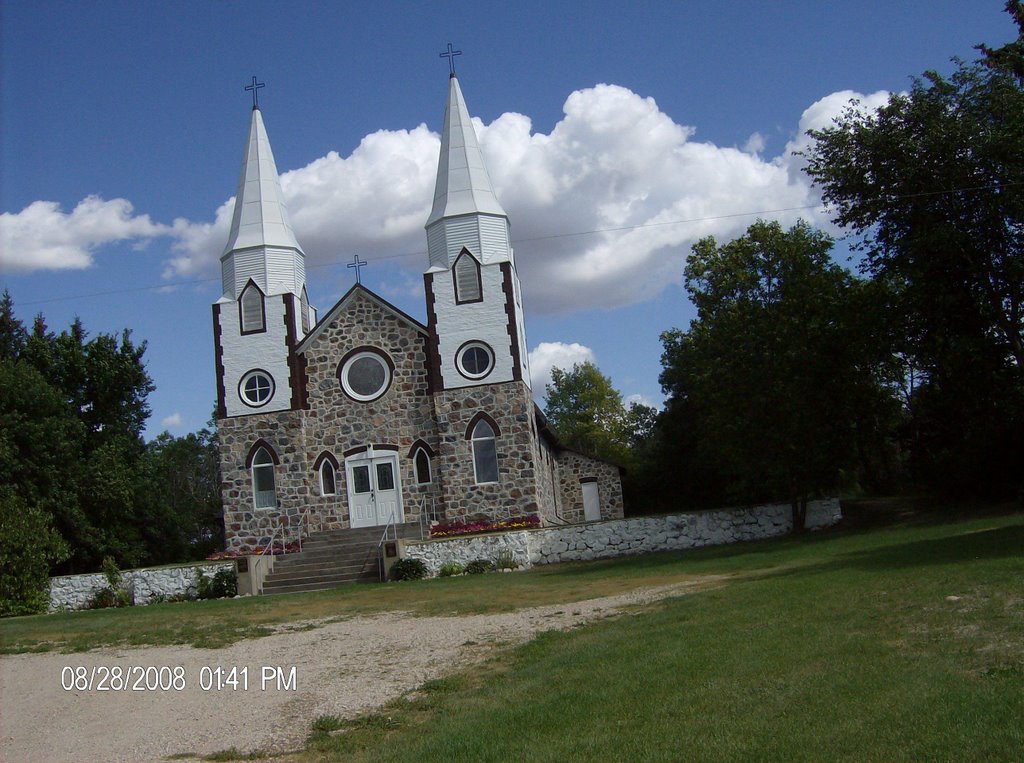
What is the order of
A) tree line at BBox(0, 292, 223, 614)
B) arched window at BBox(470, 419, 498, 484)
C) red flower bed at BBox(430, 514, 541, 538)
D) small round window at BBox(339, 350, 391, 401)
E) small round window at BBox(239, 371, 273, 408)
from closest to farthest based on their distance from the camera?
tree line at BBox(0, 292, 223, 614) → red flower bed at BBox(430, 514, 541, 538) → arched window at BBox(470, 419, 498, 484) → small round window at BBox(339, 350, 391, 401) → small round window at BBox(239, 371, 273, 408)

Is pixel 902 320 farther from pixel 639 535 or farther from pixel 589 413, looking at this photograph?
pixel 589 413

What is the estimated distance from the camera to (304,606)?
690 inches

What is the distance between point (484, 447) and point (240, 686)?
17569 millimetres

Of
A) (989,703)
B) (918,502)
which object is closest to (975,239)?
(918,502)

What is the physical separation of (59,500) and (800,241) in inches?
892

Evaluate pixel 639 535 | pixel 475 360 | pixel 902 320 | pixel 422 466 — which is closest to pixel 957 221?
pixel 902 320

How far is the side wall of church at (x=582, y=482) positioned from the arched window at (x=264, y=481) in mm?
11488

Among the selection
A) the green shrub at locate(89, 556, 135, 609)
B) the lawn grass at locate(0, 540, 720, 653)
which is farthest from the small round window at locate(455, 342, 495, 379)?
the green shrub at locate(89, 556, 135, 609)

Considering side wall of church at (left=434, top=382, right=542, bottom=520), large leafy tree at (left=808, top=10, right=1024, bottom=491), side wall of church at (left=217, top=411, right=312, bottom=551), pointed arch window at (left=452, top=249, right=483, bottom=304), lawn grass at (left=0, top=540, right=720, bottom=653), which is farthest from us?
pointed arch window at (left=452, top=249, right=483, bottom=304)

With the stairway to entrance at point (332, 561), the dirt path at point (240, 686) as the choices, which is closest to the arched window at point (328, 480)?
the stairway to entrance at point (332, 561)

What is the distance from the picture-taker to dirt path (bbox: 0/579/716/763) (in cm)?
706

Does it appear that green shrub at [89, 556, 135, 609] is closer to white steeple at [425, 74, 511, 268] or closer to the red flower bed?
the red flower bed

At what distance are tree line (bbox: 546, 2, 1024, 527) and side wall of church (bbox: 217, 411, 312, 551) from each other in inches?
471

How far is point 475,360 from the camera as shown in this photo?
26.9 metres
